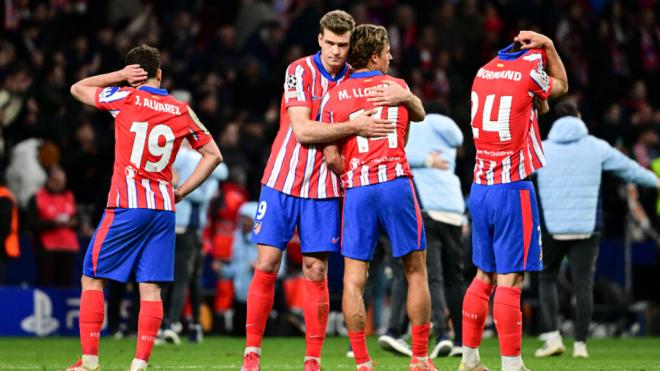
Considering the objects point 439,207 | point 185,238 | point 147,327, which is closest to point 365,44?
point 147,327

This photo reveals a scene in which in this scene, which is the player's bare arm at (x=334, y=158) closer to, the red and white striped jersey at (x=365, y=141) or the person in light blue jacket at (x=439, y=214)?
the red and white striped jersey at (x=365, y=141)

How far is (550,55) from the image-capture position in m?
8.95

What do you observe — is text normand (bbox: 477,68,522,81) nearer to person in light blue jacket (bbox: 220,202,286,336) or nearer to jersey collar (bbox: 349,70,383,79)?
jersey collar (bbox: 349,70,383,79)

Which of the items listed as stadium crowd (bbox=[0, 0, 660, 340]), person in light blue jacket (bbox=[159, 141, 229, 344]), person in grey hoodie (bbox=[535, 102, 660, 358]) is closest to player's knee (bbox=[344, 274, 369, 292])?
person in grey hoodie (bbox=[535, 102, 660, 358])

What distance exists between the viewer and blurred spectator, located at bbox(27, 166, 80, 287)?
15859 mm

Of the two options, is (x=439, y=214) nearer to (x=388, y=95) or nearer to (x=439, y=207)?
(x=439, y=207)

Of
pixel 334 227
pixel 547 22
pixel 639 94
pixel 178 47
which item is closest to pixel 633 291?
pixel 639 94

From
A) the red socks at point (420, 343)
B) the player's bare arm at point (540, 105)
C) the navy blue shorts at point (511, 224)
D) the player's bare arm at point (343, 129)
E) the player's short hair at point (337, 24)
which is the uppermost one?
the player's short hair at point (337, 24)

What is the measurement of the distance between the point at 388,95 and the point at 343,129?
1.29 feet

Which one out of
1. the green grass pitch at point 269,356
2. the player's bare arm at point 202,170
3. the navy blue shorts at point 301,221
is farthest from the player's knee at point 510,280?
the player's bare arm at point 202,170

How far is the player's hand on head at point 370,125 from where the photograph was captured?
8305mm

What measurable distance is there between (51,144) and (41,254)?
58.1 inches

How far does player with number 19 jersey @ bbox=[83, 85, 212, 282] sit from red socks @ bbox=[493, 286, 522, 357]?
229cm

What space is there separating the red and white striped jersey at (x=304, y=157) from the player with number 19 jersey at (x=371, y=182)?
0.19 metres
